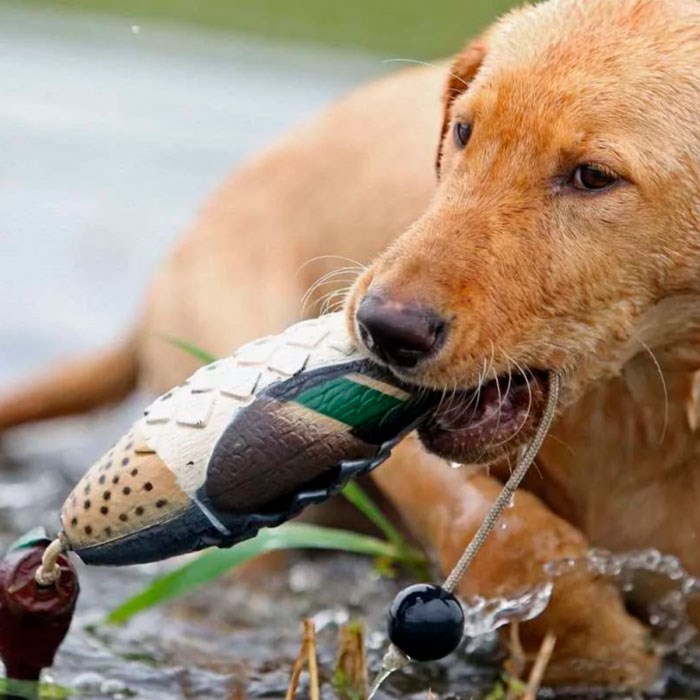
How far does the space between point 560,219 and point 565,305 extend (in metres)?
0.15

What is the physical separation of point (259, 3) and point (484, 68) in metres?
10.3

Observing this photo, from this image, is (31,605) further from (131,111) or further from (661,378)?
(131,111)

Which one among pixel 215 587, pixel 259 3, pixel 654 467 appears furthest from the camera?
pixel 259 3

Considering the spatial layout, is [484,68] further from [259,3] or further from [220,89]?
[259,3]

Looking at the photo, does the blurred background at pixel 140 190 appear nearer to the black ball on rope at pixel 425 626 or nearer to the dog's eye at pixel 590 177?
the black ball on rope at pixel 425 626

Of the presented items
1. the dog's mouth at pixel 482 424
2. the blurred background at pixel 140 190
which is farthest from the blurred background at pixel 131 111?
the dog's mouth at pixel 482 424

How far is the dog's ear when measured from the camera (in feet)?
12.2

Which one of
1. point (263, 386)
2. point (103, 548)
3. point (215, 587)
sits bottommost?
point (215, 587)

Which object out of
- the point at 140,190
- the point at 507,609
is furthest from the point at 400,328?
the point at 140,190

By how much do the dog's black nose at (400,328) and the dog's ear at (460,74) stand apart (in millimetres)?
748

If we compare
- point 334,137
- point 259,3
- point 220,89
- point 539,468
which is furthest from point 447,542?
point 259,3

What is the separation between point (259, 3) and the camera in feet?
44.4

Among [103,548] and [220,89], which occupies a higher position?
[103,548]

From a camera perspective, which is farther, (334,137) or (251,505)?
(334,137)
